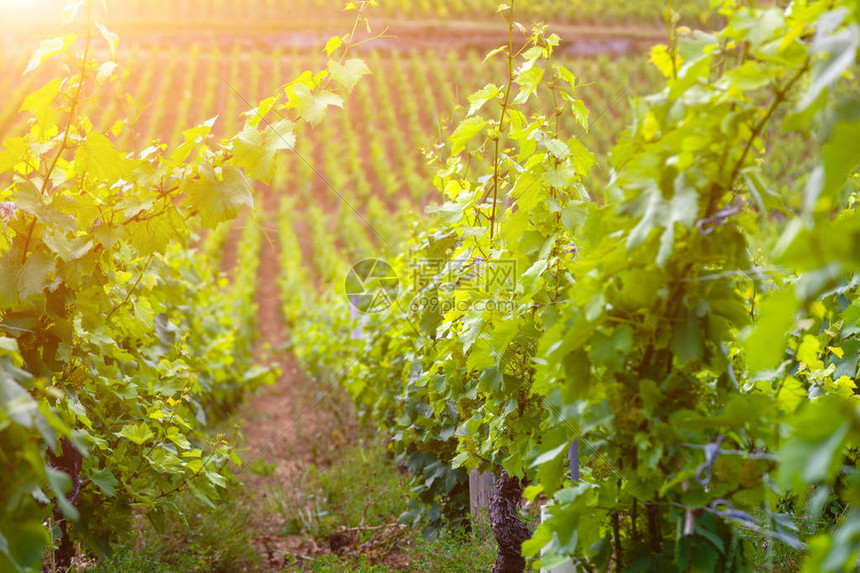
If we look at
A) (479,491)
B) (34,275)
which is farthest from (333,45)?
(479,491)

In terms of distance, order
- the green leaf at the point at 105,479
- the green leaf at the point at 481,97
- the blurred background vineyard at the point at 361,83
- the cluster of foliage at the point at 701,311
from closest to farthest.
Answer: the cluster of foliage at the point at 701,311 < the green leaf at the point at 481,97 < the green leaf at the point at 105,479 < the blurred background vineyard at the point at 361,83

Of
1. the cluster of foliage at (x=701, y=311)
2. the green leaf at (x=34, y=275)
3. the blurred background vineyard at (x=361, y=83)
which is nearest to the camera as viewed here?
the cluster of foliage at (x=701, y=311)

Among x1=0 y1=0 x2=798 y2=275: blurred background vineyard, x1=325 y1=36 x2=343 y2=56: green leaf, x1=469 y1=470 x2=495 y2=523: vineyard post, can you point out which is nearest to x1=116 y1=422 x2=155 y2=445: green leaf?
x1=469 y1=470 x2=495 y2=523: vineyard post

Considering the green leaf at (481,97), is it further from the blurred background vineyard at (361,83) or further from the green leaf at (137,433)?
the blurred background vineyard at (361,83)

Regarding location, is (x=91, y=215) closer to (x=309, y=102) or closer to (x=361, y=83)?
(x=309, y=102)

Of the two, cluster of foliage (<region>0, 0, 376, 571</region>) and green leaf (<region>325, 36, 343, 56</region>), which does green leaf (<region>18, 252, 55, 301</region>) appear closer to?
cluster of foliage (<region>0, 0, 376, 571</region>)

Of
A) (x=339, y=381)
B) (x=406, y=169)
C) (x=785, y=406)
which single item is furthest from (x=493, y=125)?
(x=406, y=169)

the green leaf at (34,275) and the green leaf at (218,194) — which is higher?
the green leaf at (218,194)

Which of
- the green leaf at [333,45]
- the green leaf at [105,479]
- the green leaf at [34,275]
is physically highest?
the green leaf at [333,45]

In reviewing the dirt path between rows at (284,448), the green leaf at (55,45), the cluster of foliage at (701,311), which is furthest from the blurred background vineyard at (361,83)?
the cluster of foliage at (701,311)

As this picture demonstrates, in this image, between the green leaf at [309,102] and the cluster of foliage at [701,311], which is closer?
the cluster of foliage at [701,311]

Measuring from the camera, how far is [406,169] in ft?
65.9

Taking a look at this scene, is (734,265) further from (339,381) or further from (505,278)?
(339,381)

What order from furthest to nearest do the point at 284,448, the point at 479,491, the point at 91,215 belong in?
the point at 284,448
the point at 479,491
the point at 91,215
